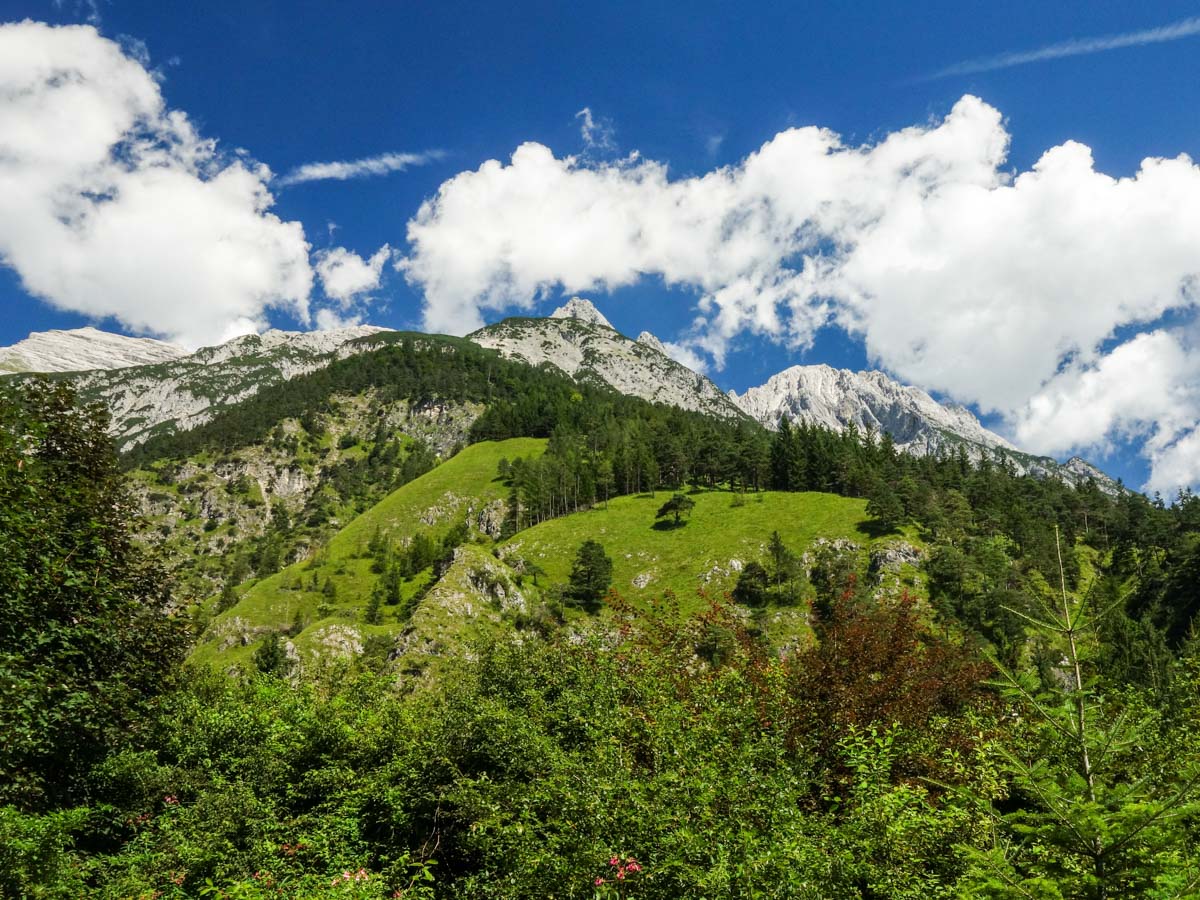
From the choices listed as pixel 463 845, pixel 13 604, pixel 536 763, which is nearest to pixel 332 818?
pixel 463 845

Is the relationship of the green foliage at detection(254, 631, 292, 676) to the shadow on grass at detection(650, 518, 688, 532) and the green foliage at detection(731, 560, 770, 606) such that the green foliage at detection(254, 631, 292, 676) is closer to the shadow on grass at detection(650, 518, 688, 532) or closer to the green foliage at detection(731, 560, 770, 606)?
the green foliage at detection(731, 560, 770, 606)

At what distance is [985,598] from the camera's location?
78.1m

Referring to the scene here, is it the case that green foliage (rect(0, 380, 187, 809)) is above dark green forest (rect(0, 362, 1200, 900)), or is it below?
above

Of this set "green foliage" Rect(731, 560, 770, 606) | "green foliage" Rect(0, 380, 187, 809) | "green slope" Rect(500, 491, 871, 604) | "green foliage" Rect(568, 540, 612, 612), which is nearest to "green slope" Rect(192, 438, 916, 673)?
"green slope" Rect(500, 491, 871, 604)

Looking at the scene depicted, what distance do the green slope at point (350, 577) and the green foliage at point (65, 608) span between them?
58059 mm

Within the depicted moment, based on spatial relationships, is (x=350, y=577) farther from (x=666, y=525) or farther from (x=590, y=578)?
(x=666, y=525)

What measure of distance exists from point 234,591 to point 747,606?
114 meters

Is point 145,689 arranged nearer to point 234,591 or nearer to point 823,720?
point 823,720

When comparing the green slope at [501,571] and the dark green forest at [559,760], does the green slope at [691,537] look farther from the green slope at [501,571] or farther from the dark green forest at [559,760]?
the dark green forest at [559,760]

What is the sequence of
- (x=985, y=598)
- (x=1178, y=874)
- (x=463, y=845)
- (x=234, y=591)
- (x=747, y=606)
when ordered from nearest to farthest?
(x=1178, y=874) → (x=463, y=845) → (x=985, y=598) → (x=747, y=606) → (x=234, y=591)

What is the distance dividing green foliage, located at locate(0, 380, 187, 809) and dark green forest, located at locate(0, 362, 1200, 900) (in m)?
0.10

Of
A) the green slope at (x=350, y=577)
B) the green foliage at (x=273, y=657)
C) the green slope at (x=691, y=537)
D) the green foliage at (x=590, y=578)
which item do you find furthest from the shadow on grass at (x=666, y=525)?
the green foliage at (x=273, y=657)

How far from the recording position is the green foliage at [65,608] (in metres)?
13.7

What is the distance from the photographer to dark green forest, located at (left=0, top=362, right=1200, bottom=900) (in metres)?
8.05
